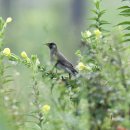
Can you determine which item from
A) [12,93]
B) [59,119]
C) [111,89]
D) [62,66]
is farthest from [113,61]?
[62,66]

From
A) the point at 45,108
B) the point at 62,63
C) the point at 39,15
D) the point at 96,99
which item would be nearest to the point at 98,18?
the point at 62,63

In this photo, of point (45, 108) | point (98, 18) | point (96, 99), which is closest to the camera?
point (96, 99)

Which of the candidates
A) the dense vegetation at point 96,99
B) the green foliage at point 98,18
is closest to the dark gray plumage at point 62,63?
the green foliage at point 98,18

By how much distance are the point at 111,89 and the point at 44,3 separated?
3164 centimetres

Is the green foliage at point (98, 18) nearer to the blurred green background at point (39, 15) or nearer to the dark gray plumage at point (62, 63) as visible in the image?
the dark gray plumage at point (62, 63)

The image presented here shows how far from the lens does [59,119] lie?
9.98 feet

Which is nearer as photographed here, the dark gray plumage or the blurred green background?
the dark gray plumage

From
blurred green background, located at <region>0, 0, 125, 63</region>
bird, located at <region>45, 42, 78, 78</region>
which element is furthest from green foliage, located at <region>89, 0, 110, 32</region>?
blurred green background, located at <region>0, 0, 125, 63</region>

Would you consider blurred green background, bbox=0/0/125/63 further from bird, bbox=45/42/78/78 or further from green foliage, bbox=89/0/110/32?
green foliage, bbox=89/0/110/32

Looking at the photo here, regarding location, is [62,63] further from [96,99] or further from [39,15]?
[39,15]

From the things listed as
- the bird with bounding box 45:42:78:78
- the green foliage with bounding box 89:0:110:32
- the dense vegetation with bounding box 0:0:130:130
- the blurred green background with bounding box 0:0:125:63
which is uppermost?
the blurred green background with bounding box 0:0:125:63

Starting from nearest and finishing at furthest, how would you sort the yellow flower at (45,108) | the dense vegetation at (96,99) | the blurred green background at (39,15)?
the dense vegetation at (96,99) < the yellow flower at (45,108) < the blurred green background at (39,15)

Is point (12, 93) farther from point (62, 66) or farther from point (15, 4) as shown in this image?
point (15, 4)

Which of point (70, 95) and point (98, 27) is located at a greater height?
point (98, 27)
